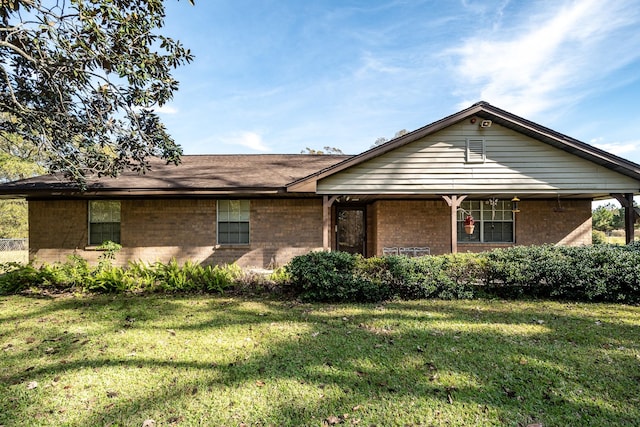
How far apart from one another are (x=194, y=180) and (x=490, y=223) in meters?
10.4

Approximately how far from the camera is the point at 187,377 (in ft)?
12.5

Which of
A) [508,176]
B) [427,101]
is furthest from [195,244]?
[427,101]

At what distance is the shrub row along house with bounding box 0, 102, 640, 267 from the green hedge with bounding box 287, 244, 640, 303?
1.54m

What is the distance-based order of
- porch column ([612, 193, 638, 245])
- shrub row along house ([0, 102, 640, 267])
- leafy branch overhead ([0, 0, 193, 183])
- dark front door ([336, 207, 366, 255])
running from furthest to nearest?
dark front door ([336, 207, 366, 255])
shrub row along house ([0, 102, 640, 267])
porch column ([612, 193, 638, 245])
leafy branch overhead ([0, 0, 193, 183])

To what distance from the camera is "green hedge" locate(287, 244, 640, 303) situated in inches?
281

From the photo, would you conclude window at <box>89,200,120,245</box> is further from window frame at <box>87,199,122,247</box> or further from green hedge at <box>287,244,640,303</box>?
green hedge at <box>287,244,640,303</box>

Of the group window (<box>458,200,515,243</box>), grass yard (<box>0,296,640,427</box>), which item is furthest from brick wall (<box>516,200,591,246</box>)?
grass yard (<box>0,296,640,427</box>)

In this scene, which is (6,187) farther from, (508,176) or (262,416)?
(508,176)

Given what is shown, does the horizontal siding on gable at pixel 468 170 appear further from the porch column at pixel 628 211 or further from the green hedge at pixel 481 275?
the green hedge at pixel 481 275

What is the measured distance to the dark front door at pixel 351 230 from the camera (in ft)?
43.9

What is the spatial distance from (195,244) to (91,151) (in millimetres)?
4003

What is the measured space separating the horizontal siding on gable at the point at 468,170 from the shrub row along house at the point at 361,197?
3 centimetres

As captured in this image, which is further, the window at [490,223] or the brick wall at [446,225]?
the window at [490,223]

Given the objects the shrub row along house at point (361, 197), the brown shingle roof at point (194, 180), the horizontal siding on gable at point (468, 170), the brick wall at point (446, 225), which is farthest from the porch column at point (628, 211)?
Result: the brown shingle roof at point (194, 180)
